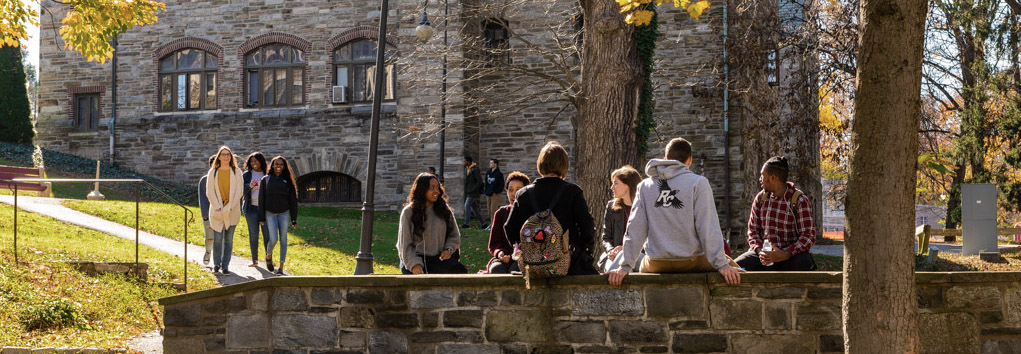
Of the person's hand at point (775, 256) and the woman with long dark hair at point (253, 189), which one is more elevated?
the woman with long dark hair at point (253, 189)

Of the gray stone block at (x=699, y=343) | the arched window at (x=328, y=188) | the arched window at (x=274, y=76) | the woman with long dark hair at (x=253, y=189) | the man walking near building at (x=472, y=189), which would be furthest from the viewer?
the arched window at (x=274, y=76)

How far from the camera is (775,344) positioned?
6789 millimetres

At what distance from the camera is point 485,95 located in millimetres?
23734

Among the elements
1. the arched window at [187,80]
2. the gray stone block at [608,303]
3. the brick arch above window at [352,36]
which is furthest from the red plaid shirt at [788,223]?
the arched window at [187,80]

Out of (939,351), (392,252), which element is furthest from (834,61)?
(939,351)

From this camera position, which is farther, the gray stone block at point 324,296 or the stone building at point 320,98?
the stone building at point 320,98

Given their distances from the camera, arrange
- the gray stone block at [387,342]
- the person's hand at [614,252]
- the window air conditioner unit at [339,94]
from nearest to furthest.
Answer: the gray stone block at [387,342] < the person's hand at [614,252] < the window air conditioner unit at [339,94]

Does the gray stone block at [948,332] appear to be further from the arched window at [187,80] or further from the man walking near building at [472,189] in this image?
the arched window at [187,80]

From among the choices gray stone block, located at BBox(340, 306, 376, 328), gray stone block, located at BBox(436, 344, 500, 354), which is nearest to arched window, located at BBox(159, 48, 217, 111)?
gray stone block, located at BBox(340, 306, 376, 328)

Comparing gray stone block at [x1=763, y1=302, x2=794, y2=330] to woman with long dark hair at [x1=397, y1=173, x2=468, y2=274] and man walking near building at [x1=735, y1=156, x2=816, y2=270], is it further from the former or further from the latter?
woman with long dark hair at [x1=397, y1=173, x2=468, y2=274]

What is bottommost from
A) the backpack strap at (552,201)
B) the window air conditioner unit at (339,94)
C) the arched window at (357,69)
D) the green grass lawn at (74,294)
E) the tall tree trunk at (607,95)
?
the green grass lawn at (74,294)

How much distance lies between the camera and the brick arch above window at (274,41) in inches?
1015

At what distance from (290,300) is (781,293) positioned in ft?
11.7

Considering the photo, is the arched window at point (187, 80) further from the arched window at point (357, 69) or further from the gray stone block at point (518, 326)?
the gray stone block at point (518, 326)
